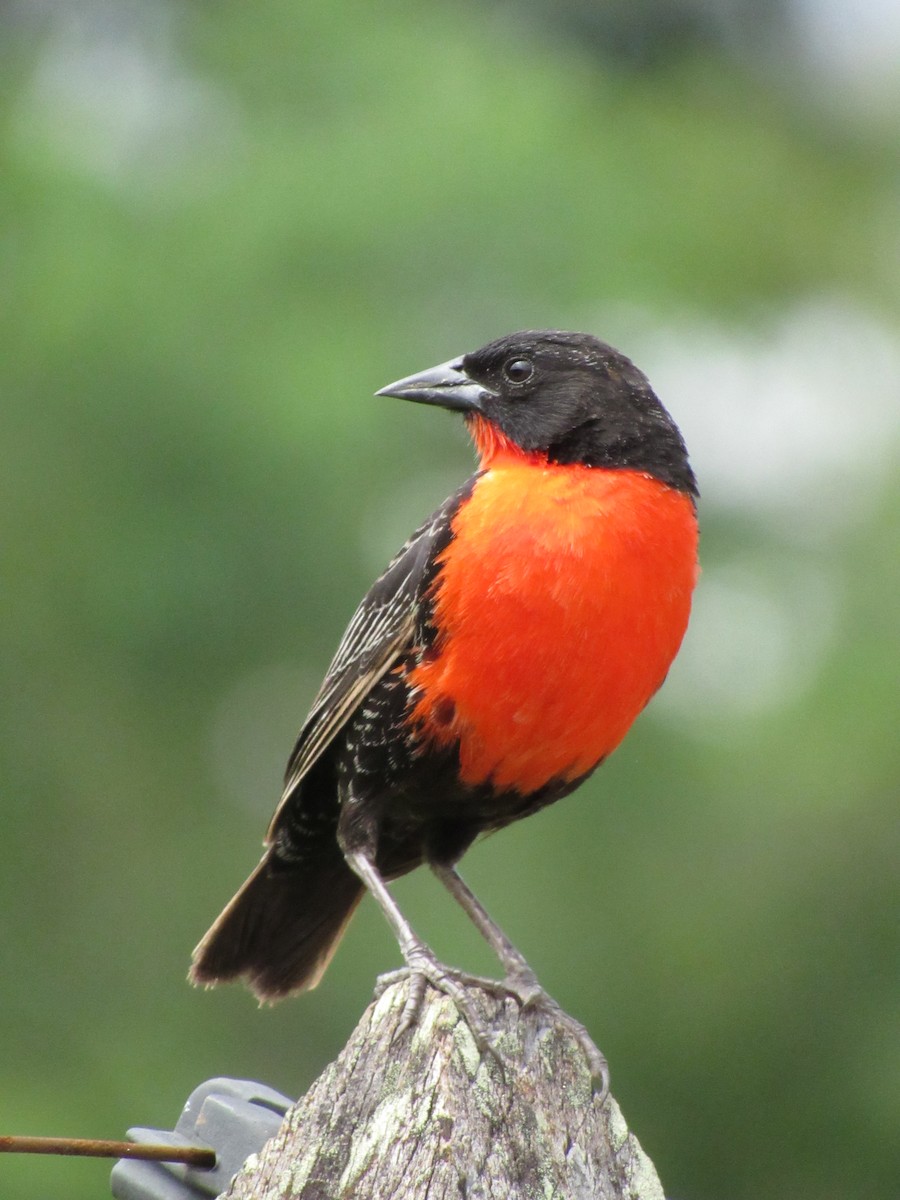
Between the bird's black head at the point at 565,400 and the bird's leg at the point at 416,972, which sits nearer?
the bird's leg at the point at 416,972

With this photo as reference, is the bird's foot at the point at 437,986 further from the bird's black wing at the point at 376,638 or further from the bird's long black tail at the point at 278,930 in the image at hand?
the bird's long black tail at the point at 278,930

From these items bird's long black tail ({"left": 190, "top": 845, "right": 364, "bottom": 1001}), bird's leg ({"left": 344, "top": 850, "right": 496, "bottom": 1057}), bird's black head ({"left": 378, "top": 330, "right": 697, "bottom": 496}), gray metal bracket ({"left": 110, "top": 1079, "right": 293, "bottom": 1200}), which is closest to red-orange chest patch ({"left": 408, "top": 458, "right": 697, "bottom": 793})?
bird's black head ({"left": 378, "top": 330, "right": 697, "bottom": 496})

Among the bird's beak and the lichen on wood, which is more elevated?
the bird's beak

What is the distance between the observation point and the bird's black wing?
3.67m

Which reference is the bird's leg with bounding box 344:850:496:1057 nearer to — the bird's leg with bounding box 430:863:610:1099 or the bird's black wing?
the bird's leg with bounding box 430:863:610:1099

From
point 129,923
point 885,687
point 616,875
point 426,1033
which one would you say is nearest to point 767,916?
point 616,875

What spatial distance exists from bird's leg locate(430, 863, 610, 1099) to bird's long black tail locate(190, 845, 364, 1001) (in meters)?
0.30

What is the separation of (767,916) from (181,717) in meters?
2.06

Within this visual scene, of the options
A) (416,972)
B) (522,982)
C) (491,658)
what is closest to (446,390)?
(491,658)

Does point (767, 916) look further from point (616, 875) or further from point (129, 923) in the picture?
point (129, 923)

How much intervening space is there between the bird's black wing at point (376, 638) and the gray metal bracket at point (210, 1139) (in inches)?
40.4

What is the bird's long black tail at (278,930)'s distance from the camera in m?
4.04

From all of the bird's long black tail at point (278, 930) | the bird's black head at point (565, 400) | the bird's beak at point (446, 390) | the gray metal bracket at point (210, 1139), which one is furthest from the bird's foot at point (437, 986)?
the bird's beak at point (446, 390)

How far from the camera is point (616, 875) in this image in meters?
5.49
